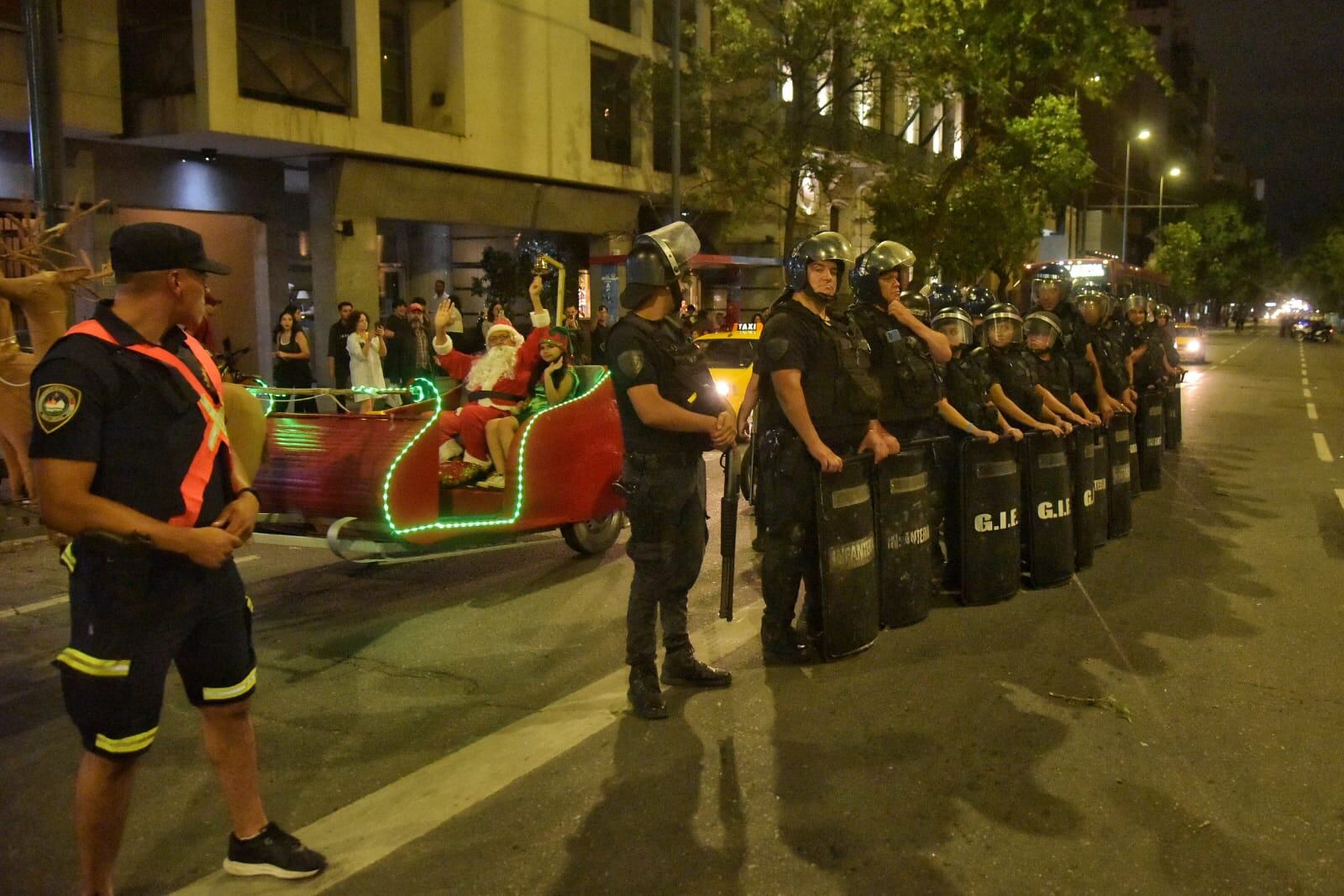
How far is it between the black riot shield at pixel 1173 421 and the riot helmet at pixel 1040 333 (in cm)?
610

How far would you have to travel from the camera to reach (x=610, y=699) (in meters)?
5.26

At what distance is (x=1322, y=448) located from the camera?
14867mm

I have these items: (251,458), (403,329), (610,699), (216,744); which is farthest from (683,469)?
(403,329)

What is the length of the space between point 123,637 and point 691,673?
9.07ft

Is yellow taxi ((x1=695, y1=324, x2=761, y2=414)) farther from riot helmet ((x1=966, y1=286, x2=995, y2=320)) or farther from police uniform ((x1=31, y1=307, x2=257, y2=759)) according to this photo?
police uniform ((x1=31, y1=307, x2=257, y2=759))

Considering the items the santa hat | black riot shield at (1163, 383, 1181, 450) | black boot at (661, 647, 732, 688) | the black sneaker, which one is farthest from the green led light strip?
black riot shield at (1163, 383, 1181, 450)

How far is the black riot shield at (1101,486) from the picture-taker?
25.4 feet

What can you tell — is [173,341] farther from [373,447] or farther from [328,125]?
[328,125]

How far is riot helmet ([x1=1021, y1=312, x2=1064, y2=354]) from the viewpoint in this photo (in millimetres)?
7762

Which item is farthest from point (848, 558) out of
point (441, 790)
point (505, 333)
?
point (505, 333)

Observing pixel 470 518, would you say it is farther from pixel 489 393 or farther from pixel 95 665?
pixel 95 665

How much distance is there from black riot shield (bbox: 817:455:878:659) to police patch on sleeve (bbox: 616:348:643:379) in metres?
1.06

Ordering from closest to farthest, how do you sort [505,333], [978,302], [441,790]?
[441,790] → [505,333] → [978,302]

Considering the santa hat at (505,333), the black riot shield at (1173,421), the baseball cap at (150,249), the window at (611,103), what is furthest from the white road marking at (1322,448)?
the window at (611,103)
